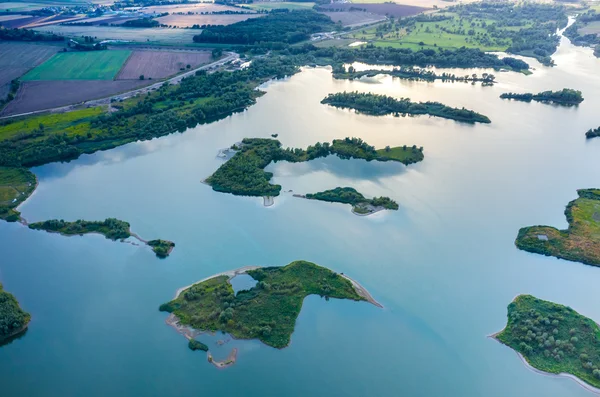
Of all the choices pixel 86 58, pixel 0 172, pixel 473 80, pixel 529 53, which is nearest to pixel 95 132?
pixel 0 172

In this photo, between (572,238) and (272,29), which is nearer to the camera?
(572,238)

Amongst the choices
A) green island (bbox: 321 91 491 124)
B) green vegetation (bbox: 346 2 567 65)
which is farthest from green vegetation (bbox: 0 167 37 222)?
green vegetation (bbox: 346 2 567 65)

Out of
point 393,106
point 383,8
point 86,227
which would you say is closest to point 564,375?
point 86,227

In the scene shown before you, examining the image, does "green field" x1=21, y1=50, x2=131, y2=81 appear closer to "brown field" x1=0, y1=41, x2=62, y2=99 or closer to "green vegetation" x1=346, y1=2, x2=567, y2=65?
"brown field" x1=0, y1=41, x2=62, y2=99

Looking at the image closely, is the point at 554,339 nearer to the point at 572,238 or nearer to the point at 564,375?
the point at 564,375

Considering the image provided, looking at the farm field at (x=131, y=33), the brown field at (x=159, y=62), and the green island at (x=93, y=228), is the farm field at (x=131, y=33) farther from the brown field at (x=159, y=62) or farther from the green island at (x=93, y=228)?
the green island at (x=93, y=228)

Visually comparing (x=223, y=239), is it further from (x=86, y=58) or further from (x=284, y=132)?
(x=86, y=58)
